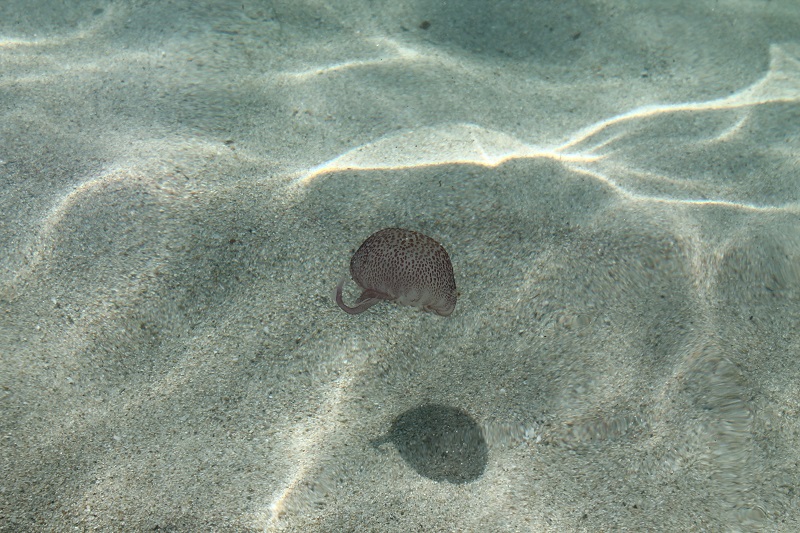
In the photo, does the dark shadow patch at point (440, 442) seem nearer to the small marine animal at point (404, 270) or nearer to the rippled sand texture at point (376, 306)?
the rippled sand texture at point (376, 306)

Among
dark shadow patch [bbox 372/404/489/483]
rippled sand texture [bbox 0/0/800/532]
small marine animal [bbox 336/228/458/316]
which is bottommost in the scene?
dark shadow patch [bbox 372/404/489/483]

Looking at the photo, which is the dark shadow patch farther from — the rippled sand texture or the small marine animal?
the small marine animal

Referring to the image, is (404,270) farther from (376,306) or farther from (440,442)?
(440,442)

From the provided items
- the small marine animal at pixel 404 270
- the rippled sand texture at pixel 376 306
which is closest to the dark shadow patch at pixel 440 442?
the rippled sand texture at pixel 376 306

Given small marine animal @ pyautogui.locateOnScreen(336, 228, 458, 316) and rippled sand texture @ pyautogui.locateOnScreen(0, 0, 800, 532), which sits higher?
small marine animal @ pyautogui.locateOnScreen(336, 228, 458, 316)

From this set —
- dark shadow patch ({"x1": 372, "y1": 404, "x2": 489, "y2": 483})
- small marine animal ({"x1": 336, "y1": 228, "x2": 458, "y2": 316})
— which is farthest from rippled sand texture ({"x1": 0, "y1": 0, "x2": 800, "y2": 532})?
small marine animal ({"x1": 336, "y1": 228, "x2": 458, "y2": 316})
